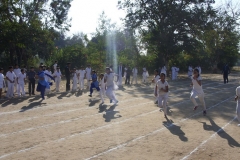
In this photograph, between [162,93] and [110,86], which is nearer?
[162,93]

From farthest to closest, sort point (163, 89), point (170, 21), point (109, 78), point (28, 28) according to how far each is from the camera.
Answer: point (170, 21) < point (28, 28) < point (109, 78) < point (163, 89)

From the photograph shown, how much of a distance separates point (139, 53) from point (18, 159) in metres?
38.8

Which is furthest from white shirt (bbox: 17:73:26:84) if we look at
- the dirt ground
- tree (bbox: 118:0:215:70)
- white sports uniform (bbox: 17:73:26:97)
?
tree (bbox: 118:0:215:70)

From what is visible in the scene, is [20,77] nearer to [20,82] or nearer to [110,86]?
[20,82]

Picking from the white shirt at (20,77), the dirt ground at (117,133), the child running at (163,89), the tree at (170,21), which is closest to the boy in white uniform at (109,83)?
the dirt ground at (117,133)

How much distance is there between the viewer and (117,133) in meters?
8.77

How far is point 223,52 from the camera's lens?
52.6 m

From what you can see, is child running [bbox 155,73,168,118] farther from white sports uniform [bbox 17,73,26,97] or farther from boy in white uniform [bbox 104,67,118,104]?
white sports uniform [bbox 17,73,26,97]

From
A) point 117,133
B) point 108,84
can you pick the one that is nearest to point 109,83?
point 108,84

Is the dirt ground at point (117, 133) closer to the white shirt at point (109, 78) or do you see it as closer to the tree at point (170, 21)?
the white shirt at point (109, 78)

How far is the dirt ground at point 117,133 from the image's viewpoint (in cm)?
693

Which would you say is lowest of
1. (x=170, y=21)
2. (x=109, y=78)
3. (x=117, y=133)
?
(x=117, y=133)

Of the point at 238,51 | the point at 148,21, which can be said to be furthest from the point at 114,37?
the point at 238,51

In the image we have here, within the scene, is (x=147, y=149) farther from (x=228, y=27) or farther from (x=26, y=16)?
(x=228, y=27)
